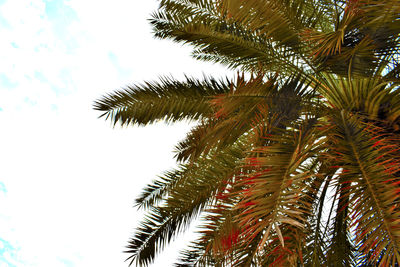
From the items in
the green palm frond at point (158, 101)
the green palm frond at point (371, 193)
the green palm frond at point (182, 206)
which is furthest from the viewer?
the green palm frond at point (158, 101)

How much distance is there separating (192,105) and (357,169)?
8.13ft

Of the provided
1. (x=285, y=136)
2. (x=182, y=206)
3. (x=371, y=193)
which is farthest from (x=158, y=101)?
(x=371, y=193)

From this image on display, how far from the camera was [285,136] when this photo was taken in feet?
9.77

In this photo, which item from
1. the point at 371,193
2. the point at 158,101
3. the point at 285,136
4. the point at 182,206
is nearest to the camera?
the point at 371,193

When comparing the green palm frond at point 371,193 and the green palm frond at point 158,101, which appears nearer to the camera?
the green palm frond at point 371,193

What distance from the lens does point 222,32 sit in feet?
15.2

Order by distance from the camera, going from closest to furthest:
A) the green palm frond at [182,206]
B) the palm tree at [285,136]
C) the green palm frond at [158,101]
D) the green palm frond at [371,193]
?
the green palm frond at [371,193]
the palm tree at [285,136]
the green palm frond at [182,206]
the green palm frond at [158,101]

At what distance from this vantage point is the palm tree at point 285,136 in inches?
97.8

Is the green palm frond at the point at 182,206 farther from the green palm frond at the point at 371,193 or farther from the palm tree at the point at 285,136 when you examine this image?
the green palm frond at the point at 371,193

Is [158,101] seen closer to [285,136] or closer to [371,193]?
[285,136]

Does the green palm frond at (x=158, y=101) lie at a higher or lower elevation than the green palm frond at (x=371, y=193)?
higher

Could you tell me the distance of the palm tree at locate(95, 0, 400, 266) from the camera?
2.48 metres

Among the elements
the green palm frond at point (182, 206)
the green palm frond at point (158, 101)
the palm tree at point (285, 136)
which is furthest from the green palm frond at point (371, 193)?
the green palm frond at point (158, 101)

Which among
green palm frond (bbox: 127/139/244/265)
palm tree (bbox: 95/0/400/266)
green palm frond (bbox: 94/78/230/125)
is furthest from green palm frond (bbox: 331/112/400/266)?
green palm frond (bbox: 94/78/230/125)
